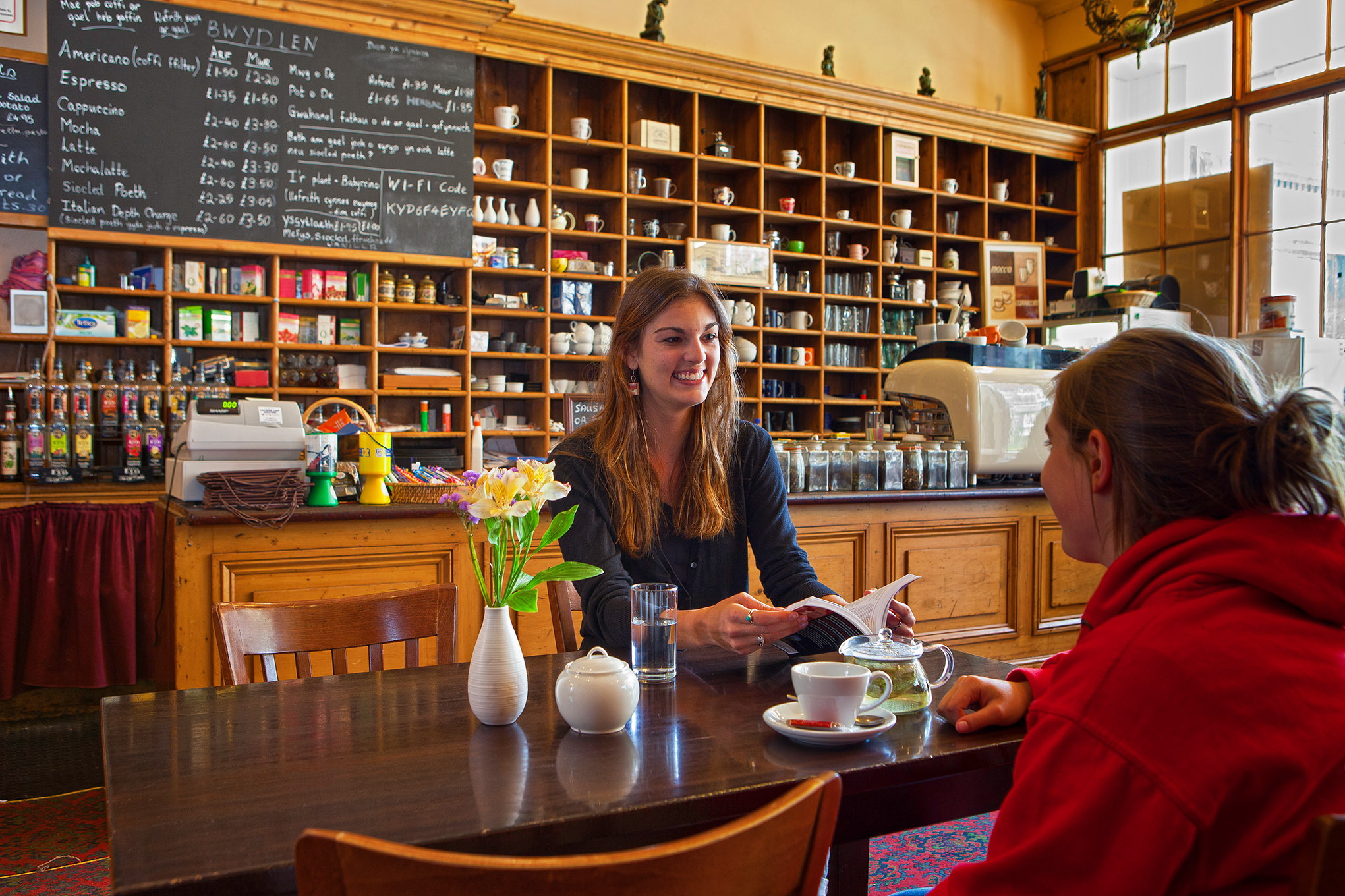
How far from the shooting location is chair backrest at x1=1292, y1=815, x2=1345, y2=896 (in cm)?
57

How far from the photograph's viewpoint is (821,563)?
3.14 m

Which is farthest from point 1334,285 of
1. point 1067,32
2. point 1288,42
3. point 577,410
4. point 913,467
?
point 577,410

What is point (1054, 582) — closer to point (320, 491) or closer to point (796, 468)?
point (796, 468)

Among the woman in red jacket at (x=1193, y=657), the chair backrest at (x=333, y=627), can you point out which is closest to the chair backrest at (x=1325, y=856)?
the woman in red jacket at (x=1193, y=657)

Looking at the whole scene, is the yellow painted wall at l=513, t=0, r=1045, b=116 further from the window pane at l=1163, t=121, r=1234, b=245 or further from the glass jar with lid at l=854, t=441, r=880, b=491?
the glass jar with lid at l=854, t=441, r=880, b=491

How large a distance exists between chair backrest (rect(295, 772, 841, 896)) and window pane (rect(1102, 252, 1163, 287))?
6846mm

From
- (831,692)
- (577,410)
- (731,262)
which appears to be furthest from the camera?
(731,262)

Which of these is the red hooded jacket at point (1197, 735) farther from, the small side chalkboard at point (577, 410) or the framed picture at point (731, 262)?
the framed picture at point (731, 262)

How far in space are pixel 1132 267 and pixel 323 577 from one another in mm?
6260

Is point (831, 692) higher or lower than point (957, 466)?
lower

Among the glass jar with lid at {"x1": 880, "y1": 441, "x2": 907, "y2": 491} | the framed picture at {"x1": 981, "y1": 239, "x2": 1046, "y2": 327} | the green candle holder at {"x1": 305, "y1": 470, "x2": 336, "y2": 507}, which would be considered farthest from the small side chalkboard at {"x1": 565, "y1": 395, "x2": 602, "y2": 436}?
the framed picture at {"x1": 981, "y1": 239, "x2": 1046, "y2": 327}

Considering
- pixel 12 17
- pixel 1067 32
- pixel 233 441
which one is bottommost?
pixel 233 441

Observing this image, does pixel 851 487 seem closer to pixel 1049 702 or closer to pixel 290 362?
pixel 1049 702

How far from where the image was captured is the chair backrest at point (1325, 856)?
0.57 m
